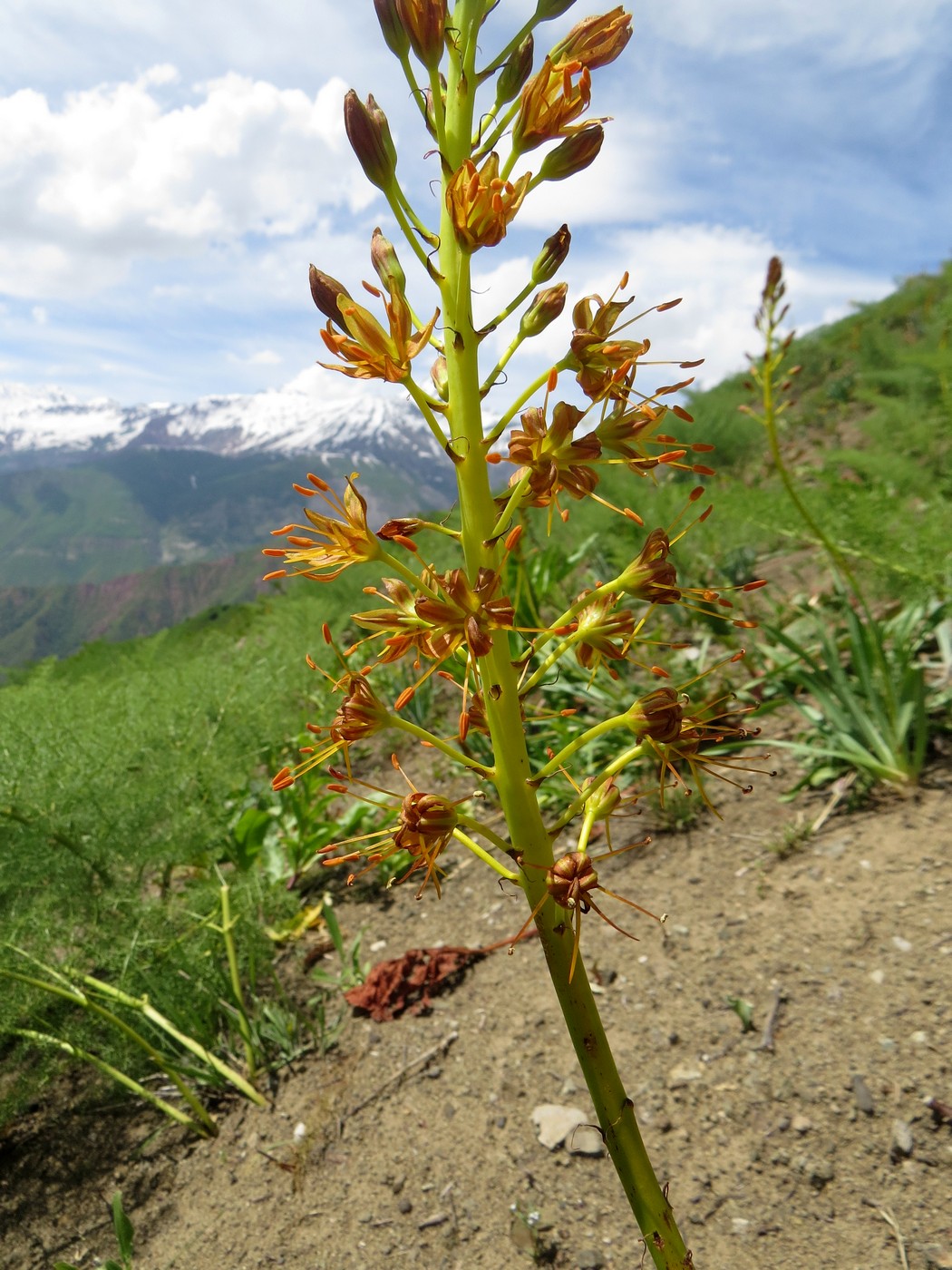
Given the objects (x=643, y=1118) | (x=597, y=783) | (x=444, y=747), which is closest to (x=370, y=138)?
(x=444, y=747)

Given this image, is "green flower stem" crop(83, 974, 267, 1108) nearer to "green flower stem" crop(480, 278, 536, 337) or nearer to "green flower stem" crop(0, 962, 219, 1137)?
"green flower stem" crop(0, 962, 219, 1137)

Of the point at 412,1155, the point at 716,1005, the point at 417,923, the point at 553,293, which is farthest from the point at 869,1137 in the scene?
the point at 553,293

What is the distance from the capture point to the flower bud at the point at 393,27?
5.27 ft

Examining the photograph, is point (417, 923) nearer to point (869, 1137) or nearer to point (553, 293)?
point (869, 1137)

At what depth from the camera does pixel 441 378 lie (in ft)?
5.79

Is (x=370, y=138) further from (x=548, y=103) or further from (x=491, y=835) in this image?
(x=491, y=835)

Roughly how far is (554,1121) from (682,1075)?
19.1 inches

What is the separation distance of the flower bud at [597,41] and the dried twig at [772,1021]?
301 cm

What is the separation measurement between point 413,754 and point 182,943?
2.72 metres

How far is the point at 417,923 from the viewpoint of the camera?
4059mm

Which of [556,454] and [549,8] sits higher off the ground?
[549,8]

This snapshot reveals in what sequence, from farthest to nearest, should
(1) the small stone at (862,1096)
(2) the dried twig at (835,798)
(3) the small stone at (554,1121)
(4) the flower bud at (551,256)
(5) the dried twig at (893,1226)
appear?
1. (2) the dried twig at (835,798)
2. (3) the small stone at (554,1121)
3. (1) the small stone at (862,1096)
4. (5) the dried twig at (893,1226)
5. (4) the flower bud at (551,256)

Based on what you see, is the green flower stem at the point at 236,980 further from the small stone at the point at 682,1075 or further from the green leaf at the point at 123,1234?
the small stone at the point at 682,1075

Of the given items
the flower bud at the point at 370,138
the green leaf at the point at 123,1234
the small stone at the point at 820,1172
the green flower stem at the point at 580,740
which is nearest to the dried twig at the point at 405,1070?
the green leaf at the point at 123,1234
